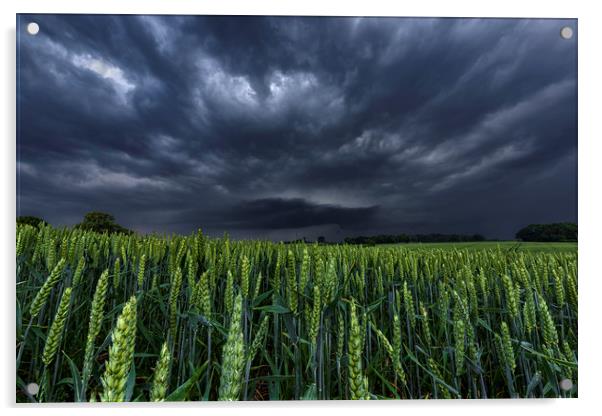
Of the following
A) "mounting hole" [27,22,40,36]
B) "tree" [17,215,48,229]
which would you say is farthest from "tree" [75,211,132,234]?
"mounting hole" [27,22,40,36]

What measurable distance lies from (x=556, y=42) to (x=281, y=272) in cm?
172

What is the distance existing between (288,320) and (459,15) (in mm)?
1640

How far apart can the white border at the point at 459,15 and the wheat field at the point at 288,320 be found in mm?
113

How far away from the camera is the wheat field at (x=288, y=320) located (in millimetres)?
1293

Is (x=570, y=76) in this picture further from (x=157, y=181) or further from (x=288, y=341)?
(x=157, y=181)

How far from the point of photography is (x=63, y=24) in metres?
1.74

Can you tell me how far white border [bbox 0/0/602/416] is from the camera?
1.57 meters

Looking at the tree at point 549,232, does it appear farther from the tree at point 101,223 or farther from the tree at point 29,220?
the tree at point 29,220

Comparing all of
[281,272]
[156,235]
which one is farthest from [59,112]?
[281,272]

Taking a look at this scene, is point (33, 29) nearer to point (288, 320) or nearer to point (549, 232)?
point (288, 320)

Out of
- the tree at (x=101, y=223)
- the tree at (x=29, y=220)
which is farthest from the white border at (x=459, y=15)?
the tree at (x=101, y=223)

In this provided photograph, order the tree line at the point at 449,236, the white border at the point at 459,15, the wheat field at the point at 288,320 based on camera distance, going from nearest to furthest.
Result: the wheat field at the point at 288,320
the white border at the point at 459,15
the tree line at the point at 449,236

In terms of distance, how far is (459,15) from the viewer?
71.0 inches

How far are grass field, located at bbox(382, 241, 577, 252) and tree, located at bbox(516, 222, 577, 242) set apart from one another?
3cm
